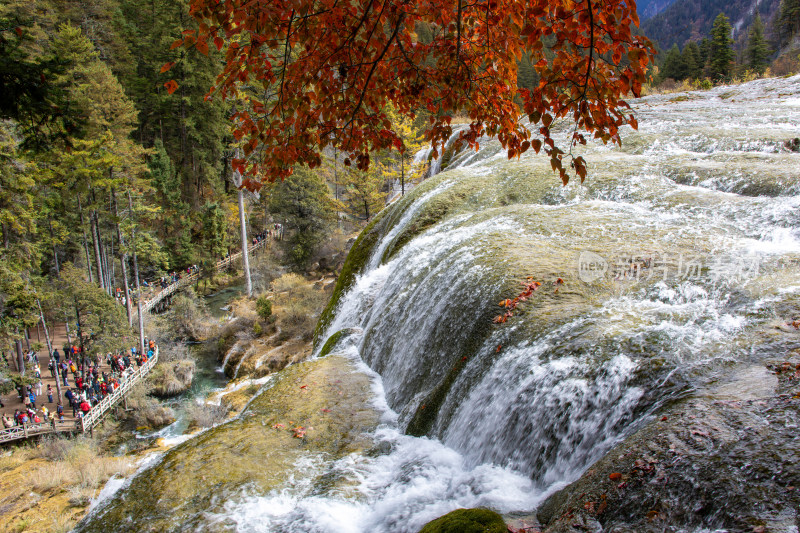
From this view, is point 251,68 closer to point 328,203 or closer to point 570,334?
point 570,334

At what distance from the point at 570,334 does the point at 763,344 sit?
5.49ft

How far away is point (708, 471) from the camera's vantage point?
2.63m

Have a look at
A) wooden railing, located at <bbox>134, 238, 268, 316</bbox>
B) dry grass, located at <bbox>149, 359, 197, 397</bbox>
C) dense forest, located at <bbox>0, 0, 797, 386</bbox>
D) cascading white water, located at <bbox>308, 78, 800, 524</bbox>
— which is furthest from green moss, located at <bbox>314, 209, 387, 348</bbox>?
wooden railing, located at <bbox>134, 238, 268, 316</bbox>

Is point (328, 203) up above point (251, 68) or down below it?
below

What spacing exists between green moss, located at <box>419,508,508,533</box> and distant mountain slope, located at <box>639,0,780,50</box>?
145895 mm

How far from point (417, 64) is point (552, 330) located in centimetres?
329

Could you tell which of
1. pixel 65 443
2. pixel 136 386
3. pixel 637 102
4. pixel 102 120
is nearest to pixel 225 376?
pixel 136 386

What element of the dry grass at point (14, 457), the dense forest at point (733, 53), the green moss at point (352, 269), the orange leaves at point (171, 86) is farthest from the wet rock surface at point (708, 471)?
the dense forest at point (733, 53)

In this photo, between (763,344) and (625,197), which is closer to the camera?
(763,344)

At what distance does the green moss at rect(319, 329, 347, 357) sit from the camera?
10406 millimetres

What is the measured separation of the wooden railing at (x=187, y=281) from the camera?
29941mm

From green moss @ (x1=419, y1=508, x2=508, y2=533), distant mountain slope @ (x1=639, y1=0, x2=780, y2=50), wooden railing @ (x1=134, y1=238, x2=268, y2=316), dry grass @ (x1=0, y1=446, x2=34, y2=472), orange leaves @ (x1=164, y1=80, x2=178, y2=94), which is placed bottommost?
dry grass @ (x1=0, y1=446, x2=34, y2=472)

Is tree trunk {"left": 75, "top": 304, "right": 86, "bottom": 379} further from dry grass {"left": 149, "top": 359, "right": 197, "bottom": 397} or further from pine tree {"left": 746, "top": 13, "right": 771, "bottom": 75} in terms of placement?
pine tree {"left": 746, "top": 13, "right": 771, "bottom": 75}

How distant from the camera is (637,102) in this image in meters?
19.3
